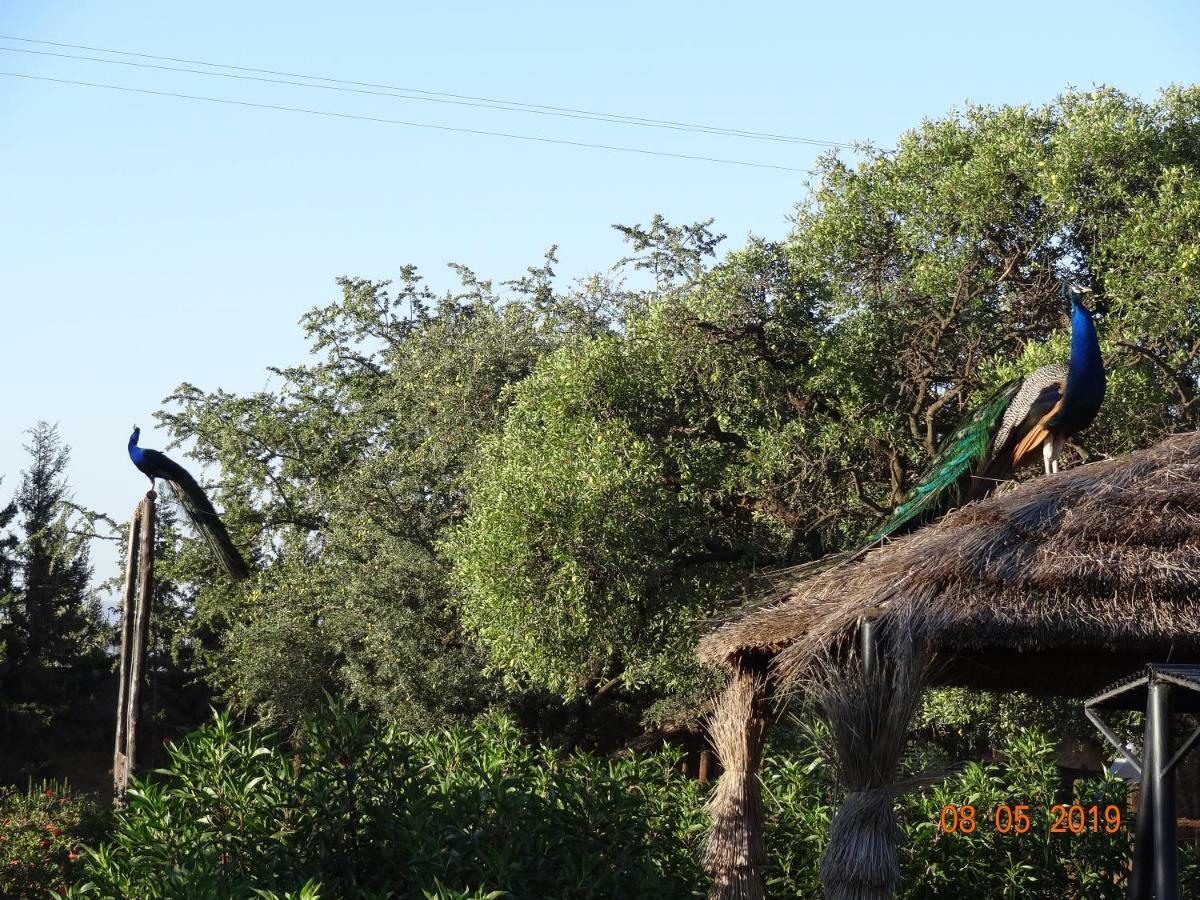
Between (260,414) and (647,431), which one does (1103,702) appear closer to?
(647,431)

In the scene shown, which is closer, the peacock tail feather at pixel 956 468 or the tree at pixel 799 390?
the peacock tail feather at pixel 956 468

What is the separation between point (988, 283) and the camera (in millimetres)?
14141

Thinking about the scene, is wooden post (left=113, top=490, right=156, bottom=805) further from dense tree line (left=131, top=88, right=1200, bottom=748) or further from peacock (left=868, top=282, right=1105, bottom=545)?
peacock (left=868, top=282, right=1105, bottom=545)

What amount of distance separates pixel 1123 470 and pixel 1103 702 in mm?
1879

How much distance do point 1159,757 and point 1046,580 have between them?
52.8 inches

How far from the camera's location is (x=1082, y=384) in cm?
895

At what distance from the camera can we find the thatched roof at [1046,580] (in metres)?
6.86

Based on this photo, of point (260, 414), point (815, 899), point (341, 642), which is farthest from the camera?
point (260, 414)

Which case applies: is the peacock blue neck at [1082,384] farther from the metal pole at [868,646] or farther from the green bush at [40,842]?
the green bush at [40,842]

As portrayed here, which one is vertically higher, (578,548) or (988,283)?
(988,283)

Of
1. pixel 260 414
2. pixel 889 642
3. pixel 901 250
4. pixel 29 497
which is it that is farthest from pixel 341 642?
pixel 29 497

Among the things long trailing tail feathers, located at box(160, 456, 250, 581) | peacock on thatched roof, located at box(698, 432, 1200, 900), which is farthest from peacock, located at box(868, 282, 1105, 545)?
long trailing tail feathers, located at box(160, 456, 250, 581)

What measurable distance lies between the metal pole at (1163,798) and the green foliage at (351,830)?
2.32 m
